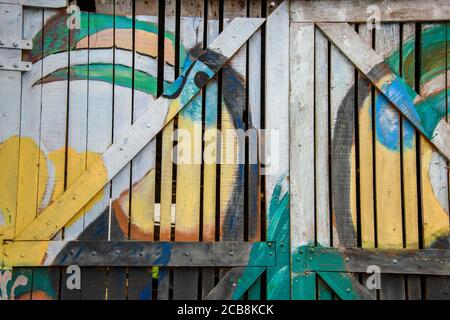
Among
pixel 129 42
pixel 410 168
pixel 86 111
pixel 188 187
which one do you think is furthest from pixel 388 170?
pixel 86 111

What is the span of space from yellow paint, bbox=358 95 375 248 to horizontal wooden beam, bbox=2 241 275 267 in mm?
716

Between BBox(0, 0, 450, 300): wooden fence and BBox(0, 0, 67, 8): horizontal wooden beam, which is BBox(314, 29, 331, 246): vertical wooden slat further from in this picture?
BBox(0, 0, 67, 8): horizontal wooden beam

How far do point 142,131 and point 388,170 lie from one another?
1846 millimetres

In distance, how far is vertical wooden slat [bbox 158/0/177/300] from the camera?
382 cm

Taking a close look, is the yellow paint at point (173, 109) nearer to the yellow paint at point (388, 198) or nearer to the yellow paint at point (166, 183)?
the yellow paint at point (166, 183)

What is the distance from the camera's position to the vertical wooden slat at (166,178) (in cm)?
382

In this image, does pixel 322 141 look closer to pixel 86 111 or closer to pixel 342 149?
pixel 342 149

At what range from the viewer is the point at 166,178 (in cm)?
385

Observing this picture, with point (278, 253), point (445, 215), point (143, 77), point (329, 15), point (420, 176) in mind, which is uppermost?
point (329, 15)

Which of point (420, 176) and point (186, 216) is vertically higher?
point (420, 176)

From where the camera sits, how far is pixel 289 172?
3.86 meters

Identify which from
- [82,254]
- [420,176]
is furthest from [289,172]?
[82,254]

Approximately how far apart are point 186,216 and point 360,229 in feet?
4.23

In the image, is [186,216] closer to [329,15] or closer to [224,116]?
[224,116]
